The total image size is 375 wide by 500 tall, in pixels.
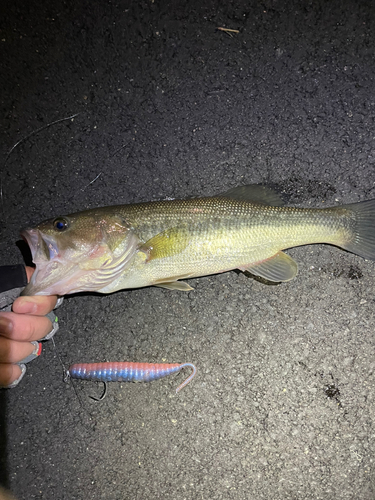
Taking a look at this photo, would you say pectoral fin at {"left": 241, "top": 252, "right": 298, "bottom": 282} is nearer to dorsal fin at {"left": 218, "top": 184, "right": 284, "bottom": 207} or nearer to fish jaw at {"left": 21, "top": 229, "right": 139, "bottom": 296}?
dorsal fin at {"left": 218, "top": 184, "right": 284, "bottom": 207}

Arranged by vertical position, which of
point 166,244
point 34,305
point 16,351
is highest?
point 166,244

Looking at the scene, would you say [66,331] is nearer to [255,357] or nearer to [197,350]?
[197,350]

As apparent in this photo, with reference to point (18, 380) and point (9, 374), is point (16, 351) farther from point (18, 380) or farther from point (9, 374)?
point (18, 380)

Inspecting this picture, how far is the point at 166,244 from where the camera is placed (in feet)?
8.64

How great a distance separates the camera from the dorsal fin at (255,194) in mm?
2930

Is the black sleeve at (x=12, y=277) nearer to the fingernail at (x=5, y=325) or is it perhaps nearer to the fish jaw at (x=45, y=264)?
the fingernail at (x=5, y=325)

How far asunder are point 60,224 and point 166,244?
0.85 m

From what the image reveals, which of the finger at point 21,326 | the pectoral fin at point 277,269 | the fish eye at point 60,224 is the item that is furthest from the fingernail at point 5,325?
the pectoral fin at point 277,269

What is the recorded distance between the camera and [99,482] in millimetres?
3098

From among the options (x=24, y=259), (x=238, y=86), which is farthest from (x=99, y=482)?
(x=238, y=86)

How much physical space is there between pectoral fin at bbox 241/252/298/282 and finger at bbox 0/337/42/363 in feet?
6.84

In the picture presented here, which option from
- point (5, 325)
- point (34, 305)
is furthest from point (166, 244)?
point (5, 325)

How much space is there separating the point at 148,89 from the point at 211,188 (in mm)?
1196

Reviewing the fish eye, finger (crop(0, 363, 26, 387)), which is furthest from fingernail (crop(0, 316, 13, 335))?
the fish eye
